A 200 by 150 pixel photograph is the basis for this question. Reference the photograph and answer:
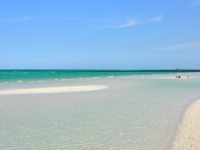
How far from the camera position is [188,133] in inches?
278

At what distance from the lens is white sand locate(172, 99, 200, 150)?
5998 mm

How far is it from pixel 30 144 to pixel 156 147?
10.8ft

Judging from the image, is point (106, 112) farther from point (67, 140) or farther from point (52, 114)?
point (67, 140)

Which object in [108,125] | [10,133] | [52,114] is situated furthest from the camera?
[52,114]

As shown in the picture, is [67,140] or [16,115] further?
[16,115]

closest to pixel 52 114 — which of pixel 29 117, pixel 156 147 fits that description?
pixel 29 117

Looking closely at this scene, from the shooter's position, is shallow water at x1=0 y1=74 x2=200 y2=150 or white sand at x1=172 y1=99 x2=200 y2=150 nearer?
white sand at x1=172 y1=99 x2=200 y2=150

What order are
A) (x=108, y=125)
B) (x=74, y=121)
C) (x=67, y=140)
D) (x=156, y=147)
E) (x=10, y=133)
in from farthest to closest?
(x=74, y=121) < (x=108, y=125) < (x=10, y=133) < (x=67, y=140) < (x=156, y=147)

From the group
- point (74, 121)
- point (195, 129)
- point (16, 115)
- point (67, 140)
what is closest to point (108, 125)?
point (74, 121)

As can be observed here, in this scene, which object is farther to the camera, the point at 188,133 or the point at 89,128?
the point at 89,128

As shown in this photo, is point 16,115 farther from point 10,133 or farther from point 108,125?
point 108,125

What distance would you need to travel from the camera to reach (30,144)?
20.4ft

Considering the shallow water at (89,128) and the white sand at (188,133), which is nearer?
the white sand at (188,133)

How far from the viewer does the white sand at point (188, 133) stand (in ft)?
19.7
